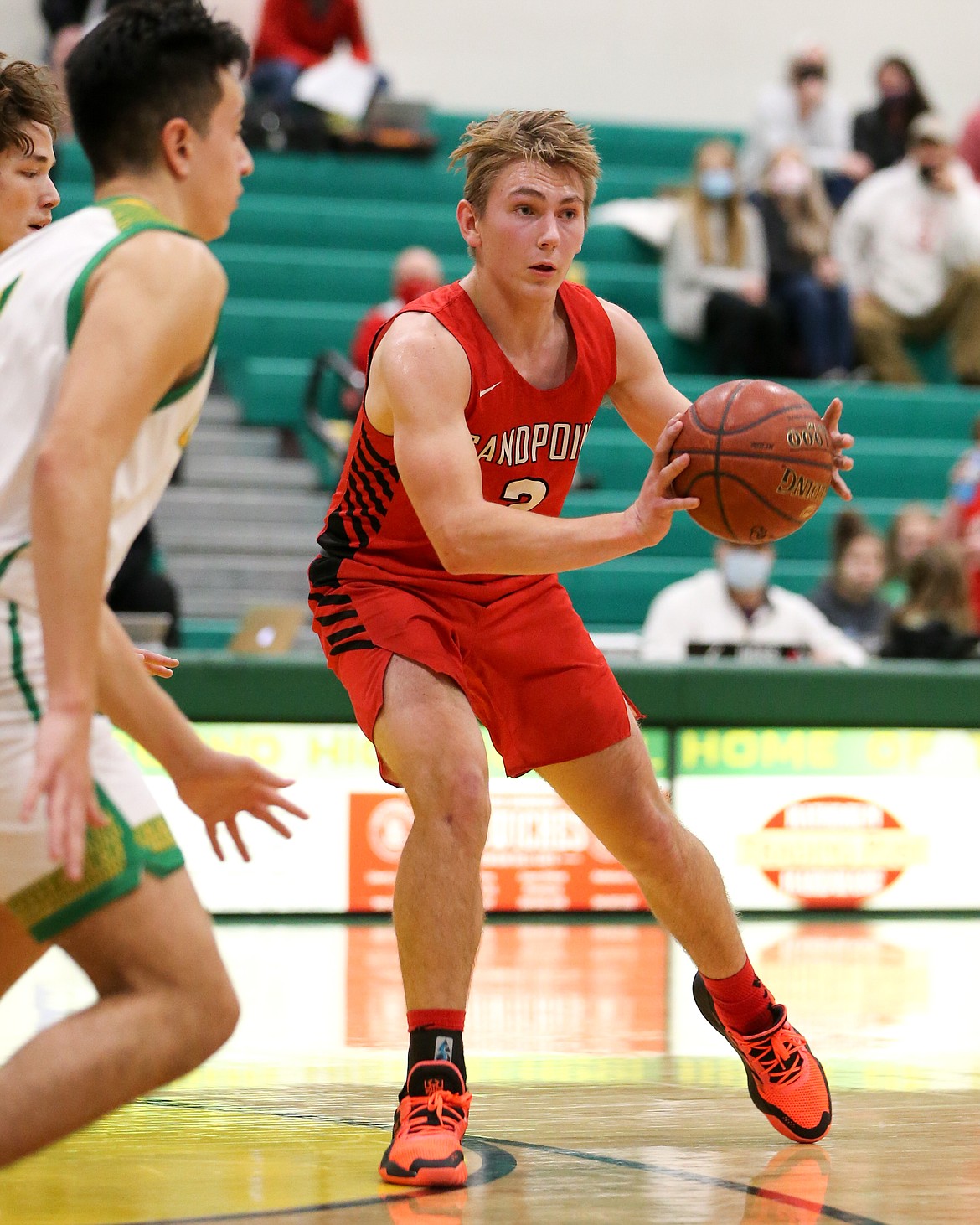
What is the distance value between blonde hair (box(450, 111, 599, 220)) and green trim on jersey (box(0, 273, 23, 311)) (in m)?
1.43

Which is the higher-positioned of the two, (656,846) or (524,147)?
(524,147)

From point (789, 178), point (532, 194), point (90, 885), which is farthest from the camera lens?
point (789, 178)

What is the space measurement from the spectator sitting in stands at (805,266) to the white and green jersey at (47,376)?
9.95 metres

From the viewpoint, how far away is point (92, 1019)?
2611 millimetres

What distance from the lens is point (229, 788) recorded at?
9.55 ft

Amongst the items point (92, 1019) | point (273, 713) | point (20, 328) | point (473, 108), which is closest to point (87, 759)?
point (92, 1019)

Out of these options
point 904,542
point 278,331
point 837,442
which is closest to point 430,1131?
point 837,442

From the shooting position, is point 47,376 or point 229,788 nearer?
point 47,376

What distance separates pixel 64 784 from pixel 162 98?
1042mm

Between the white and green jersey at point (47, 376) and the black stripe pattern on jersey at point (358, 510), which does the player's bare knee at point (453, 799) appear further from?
the white and green jersey at point (47, 376)

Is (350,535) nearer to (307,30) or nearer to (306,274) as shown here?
(306,274)

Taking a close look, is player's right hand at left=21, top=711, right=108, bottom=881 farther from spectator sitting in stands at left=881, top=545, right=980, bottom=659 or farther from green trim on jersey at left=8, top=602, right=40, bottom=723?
spectator sitting in stands at left=881, top=545, right=980, bottom=659

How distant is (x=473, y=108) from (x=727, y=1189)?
12015 millimetres

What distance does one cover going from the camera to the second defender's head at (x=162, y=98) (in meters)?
2.74
